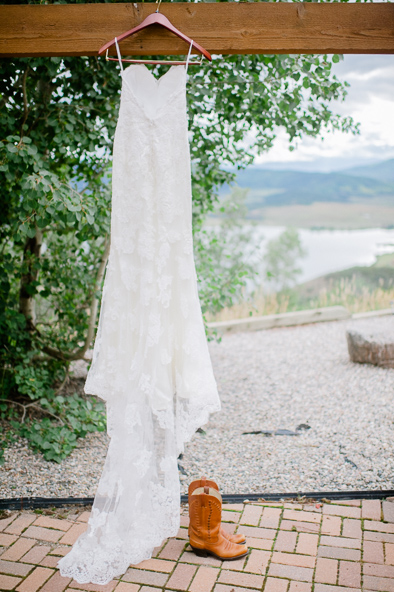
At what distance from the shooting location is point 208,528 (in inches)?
87.1

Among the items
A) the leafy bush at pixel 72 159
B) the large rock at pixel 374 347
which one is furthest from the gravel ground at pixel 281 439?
the leafy bush at pixel 72 159

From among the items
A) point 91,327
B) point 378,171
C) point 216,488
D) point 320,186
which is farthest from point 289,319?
point 320,186

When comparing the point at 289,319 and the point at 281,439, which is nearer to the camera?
the point at 281,439

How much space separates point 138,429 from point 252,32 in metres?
1.80

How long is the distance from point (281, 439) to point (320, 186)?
11.1m

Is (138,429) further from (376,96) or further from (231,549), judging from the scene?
(376,96)

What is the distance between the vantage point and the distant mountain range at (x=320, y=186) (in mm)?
10953

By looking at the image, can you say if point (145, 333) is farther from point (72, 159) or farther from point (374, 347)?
point (374, 347)

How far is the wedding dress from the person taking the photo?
215cm

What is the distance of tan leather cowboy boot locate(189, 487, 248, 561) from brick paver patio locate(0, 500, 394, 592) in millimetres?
41

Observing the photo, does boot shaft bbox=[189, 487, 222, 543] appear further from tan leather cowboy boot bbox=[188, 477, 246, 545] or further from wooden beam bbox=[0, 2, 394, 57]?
wooden beam bbox=[0, 2, 394, 57]

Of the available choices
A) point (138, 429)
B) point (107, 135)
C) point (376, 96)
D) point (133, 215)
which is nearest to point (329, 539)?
point (138, 429)

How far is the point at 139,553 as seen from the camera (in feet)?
7.14

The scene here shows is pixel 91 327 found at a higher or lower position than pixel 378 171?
lower
